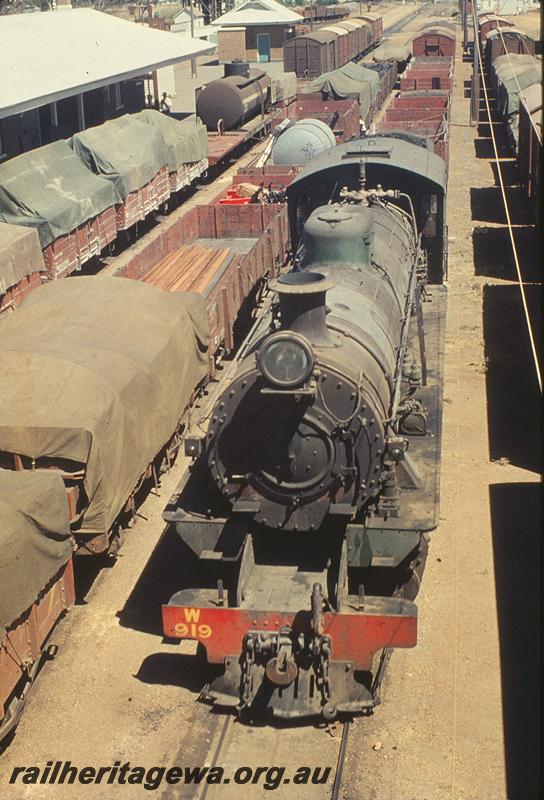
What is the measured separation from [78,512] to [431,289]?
8.50m

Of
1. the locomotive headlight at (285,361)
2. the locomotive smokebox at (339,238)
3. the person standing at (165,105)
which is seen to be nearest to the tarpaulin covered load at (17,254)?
the locomotive smokebox at (339,238)

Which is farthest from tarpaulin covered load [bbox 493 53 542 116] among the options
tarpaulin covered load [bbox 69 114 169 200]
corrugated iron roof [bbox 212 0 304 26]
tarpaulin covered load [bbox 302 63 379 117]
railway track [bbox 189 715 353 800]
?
railway track [bbox 189 715 353 800]

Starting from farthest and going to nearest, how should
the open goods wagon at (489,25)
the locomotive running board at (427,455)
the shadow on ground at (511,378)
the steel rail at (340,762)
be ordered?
1. the open goods wagon at (489,25)
2. the shadow on ground at (511,378)
3. the locomotive running board at (427,455)
4. the steel rail at (340,762)

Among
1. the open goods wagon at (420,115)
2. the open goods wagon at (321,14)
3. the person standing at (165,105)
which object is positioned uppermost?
the open goods wagon at (321,14)

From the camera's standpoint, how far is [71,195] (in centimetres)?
2606

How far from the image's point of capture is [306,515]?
10188mm

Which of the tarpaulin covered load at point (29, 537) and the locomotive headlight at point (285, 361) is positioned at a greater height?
the locomotive headlight at point (285, 361)

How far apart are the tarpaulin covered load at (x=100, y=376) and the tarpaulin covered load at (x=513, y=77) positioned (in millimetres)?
25087

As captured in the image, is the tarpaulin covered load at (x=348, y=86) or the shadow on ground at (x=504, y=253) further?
the tarpaulin covered load at (x=348, y=86)

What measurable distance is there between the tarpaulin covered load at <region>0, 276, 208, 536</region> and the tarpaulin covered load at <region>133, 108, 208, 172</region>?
19082mm

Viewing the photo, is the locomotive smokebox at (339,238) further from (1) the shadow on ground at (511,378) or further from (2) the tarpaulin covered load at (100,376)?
(1) the shadow on ground at (511,378)

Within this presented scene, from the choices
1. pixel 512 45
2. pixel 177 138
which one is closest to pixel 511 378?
pixel 177 138

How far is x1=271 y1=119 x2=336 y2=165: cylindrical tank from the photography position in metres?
31.6

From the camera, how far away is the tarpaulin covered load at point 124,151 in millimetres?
28719
